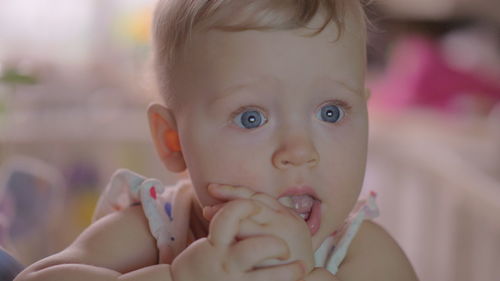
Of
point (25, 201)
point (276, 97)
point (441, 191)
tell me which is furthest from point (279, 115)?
point (441, 191)

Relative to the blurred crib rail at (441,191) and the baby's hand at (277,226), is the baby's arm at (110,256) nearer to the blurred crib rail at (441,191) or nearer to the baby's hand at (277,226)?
the baby's hand at (277,226)

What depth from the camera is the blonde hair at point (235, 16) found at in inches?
23.5

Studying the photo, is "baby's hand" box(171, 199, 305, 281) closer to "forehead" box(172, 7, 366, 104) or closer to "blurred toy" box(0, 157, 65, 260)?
"forehead" box(172, 7, 366, 104)

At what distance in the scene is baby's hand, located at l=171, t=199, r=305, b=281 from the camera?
0.53 meters

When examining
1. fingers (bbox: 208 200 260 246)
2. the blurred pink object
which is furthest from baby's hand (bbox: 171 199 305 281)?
the blurred pink object

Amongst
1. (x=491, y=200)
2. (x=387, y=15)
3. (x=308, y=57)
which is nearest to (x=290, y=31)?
(x=308, y=57)

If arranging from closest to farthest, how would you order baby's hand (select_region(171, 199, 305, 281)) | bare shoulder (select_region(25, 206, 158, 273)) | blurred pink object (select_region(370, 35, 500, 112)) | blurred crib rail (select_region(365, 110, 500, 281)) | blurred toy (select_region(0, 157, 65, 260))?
baby's hand (select_region(171, 199, 305, 281)) → bare shoulder (select_region(25, 206, 158, 273)) → blurred toy (select_region(0, 157, 65, 260)) → blurred crib rail (select_region(365, 110, 500, 281)) → blurred pink object (select_region(370, 35, 500, 112))

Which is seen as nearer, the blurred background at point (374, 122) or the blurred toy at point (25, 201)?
the blurred toy at point (25, 201)

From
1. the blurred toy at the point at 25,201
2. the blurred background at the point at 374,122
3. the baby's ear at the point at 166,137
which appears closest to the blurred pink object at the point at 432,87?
the blurred background at the point at 374,122

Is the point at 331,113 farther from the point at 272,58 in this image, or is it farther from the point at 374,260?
the point at 374,260

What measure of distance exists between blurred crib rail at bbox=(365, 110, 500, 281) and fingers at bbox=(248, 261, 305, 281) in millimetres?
703

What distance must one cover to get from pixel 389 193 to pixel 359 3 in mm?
1170

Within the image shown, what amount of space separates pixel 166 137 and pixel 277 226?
21 cm

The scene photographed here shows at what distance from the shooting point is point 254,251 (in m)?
0.54
